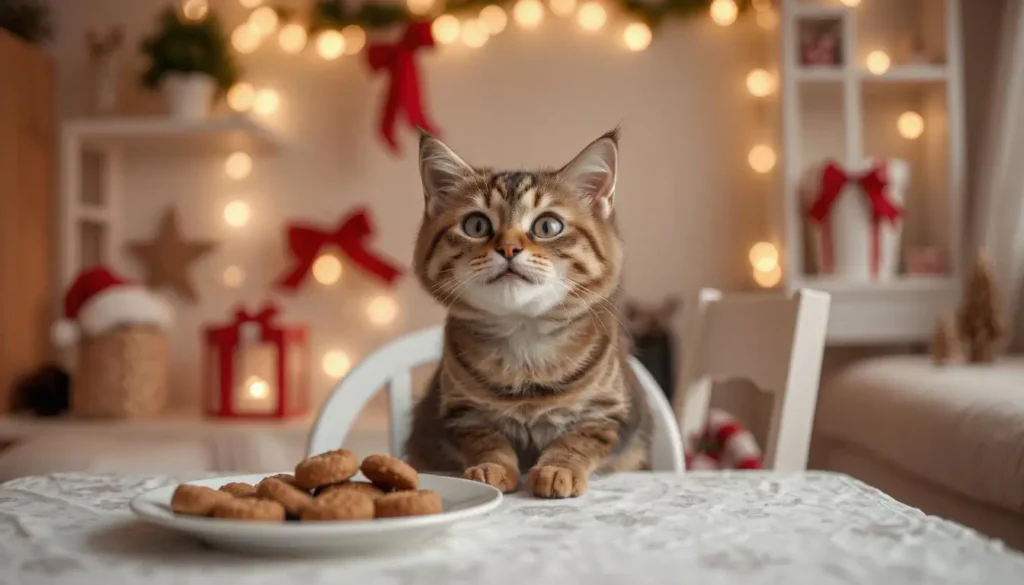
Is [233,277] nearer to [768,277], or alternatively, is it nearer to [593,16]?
[593,16]

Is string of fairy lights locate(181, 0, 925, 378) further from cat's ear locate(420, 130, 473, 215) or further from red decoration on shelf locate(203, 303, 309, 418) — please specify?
A: cat's ear locate(420, 130, 473, 215)

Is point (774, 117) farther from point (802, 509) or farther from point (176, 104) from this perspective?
point (802, 509)

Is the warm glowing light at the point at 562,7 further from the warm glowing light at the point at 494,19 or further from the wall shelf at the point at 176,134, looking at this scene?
the wall shelf at the point at 176,134

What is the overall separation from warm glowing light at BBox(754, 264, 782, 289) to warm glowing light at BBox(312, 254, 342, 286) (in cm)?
114

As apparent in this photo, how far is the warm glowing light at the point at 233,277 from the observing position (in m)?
2.50

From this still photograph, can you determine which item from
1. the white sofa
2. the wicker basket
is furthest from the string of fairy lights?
the white sofa

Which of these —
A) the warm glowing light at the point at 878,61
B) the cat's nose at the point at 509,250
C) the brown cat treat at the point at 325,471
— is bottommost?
the brown cat treat at the point at 325,471

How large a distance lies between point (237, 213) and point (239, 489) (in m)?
1.96

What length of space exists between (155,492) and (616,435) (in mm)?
458

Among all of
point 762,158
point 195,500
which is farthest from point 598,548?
point 762,158

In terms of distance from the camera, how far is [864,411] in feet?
5.98

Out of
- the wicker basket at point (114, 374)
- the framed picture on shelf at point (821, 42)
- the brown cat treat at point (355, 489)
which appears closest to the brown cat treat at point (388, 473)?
the brown cat treat at point (355, 489)

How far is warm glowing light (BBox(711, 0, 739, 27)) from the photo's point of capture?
240 centimetres

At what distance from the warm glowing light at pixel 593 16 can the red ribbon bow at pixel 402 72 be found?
0.45 meters
